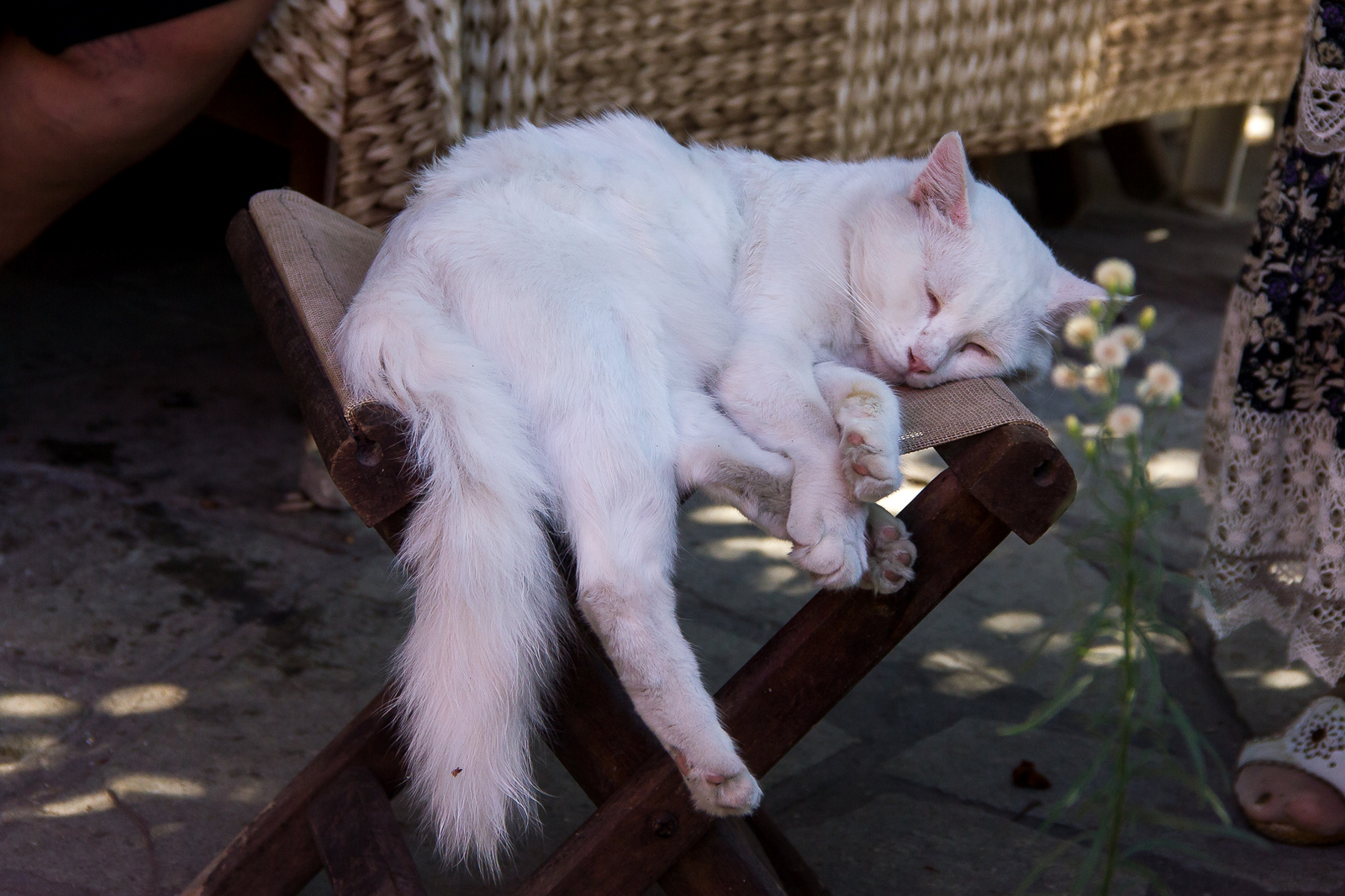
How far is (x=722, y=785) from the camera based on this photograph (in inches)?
39.3

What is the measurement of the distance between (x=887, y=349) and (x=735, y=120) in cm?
101

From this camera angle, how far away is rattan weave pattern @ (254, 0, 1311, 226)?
1764 mm

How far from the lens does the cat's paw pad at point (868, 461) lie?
42.4 inches

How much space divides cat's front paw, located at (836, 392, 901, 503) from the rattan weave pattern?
1.03 m

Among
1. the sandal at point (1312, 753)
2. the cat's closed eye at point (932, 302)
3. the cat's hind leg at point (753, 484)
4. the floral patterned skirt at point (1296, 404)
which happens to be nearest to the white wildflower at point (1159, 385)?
the cat's hind leg at point (753, 484)

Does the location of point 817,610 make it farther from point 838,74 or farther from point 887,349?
point 838,74

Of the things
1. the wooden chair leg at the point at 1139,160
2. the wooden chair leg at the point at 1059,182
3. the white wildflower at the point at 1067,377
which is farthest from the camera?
the wooden chair leg at the point at 1139,160

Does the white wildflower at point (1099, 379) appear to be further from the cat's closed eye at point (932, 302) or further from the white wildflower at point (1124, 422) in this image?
the cat's closed eye at point (932, 302)

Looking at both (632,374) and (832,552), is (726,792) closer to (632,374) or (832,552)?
(832,552)

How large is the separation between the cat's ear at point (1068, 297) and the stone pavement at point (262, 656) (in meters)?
0.40

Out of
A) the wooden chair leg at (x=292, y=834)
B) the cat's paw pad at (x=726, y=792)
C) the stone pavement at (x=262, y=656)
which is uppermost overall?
the cat's paw pad at (x=726, y=792)

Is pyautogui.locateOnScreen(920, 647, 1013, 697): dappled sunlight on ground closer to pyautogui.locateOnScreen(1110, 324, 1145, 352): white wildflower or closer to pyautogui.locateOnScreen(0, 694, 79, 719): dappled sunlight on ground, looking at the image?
pyautogui.locateOnScreen(1110, 324, 1145, 352): white wildflower

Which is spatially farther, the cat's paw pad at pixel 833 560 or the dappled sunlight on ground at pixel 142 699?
the dappled sunlight on ground at pixel 142 699

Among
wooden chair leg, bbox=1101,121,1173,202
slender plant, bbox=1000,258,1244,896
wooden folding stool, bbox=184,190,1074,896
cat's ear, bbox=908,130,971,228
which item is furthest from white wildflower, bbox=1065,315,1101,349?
wooden chair leg, bbox=1101,121,1173,202
